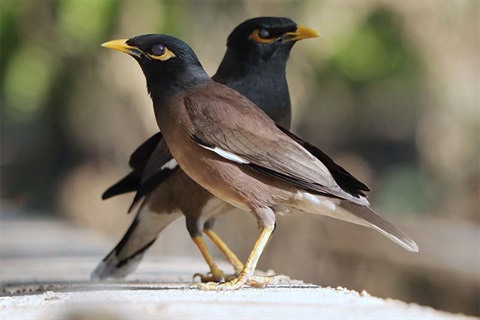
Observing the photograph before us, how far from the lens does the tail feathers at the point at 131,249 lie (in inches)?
215

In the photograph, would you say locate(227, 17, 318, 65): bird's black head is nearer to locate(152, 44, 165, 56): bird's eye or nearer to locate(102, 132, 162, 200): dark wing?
locate(102, 132, 162, 200): dark wing

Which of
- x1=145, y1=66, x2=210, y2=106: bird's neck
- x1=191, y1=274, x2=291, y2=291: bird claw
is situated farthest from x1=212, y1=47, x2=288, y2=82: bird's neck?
x1=191, y1=274, x2=291, y2=291: bird claw

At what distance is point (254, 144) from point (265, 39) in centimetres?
109

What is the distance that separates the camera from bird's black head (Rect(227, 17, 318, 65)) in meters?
5.04

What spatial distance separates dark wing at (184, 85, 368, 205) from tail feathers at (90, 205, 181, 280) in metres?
1.36

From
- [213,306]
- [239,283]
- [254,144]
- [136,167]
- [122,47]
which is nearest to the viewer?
[213,306]

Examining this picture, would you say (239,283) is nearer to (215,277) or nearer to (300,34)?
(215,277)

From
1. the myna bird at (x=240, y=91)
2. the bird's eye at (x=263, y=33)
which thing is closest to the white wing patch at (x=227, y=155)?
the myna bird at (x=240, y=91)

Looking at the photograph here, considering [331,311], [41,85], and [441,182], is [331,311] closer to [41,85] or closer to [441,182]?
[441,182]

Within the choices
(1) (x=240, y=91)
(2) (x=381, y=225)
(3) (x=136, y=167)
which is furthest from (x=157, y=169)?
(2) (x=381, y=225)

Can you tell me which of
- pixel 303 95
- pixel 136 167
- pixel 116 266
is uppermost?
pixel 136 167

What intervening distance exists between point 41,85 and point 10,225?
660 centimetres

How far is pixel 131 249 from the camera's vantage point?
5.63 m

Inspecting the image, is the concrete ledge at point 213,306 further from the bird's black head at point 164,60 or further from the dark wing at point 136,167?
the dark wing at point 136,167
